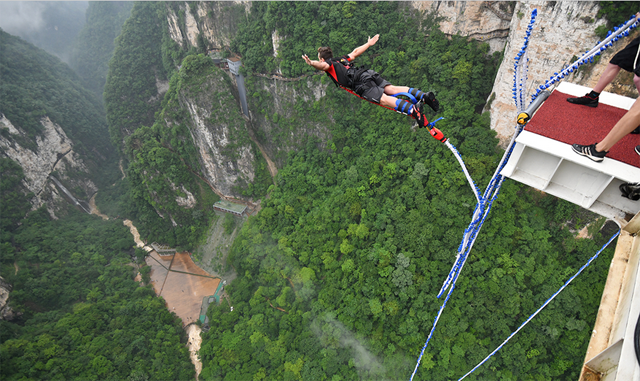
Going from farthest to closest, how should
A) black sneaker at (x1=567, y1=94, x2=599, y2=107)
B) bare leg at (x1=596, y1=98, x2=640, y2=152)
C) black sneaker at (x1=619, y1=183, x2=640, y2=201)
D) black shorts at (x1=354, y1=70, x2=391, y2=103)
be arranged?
black shorts at (x1=354, y1=70, x2=391, y2=103)
black sneaker at (x1=567, y1=94, x2=599, y2=107)
black sneaker at (x1=619, y1=183, x2=640, y2=201)
bare leg at (x1=596, y1=98, x2=640, y2=152)

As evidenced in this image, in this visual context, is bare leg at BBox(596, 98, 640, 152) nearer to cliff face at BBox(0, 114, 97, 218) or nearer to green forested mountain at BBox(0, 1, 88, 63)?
cliff face at BBox(0, 114, 97, 218)

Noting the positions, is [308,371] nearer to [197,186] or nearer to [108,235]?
[197,186]

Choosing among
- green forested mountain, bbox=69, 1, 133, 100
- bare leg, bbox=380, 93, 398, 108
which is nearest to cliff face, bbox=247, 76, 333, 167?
bare leg, bbox=380, 93, 398, 108

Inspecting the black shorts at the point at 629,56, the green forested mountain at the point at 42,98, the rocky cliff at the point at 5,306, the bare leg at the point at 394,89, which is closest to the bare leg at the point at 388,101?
the bare leg at the point at 394,89

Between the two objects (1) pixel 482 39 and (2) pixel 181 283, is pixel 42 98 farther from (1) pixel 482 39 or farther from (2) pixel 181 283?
(1) pixel 482 39

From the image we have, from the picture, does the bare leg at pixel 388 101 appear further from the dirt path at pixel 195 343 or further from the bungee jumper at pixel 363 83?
the dirt path at pixel 195 343

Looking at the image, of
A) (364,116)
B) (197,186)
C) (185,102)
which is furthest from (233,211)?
(364,116)

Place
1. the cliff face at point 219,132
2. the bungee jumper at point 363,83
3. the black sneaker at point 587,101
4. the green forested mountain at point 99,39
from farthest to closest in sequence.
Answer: the green forested mountain at point 99,39
the cliff face at point 219,132
the bungee jumper at point 363,83
the black sneaker at point 587,101
